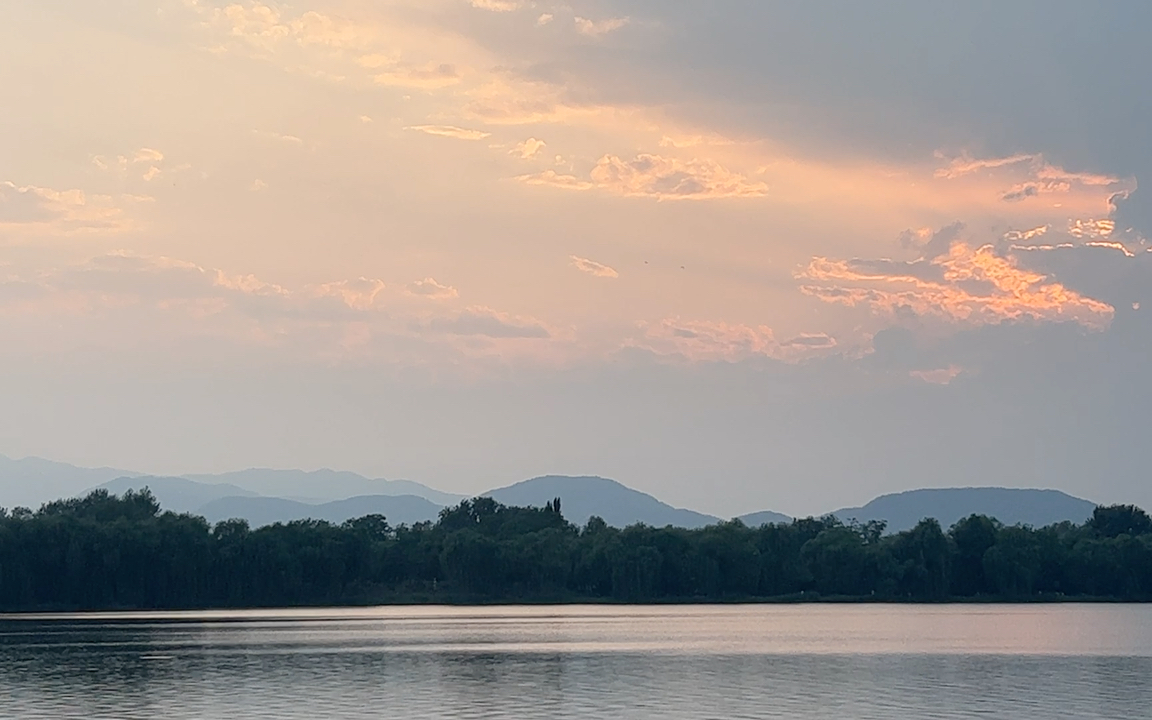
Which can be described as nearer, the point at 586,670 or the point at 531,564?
the point at 586,670

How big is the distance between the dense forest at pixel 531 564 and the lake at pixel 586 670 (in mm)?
21699

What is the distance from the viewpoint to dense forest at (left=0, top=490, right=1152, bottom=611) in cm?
12825

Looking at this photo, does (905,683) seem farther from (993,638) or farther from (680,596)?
(680,596)

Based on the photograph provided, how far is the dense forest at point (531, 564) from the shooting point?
421 ft

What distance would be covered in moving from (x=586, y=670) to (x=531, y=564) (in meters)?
95.0

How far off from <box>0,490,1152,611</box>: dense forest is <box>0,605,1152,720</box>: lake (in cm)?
2170

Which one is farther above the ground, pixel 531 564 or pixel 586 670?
pixel 531 564

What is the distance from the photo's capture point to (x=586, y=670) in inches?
2331

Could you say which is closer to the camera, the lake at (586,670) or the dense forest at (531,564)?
the lake at (586,670)

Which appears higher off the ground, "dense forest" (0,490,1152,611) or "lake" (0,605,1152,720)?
"dense forest" (0,490,1152,611)

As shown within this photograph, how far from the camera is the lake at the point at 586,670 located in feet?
146

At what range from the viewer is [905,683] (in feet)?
169

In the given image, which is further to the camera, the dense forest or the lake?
the dense forest

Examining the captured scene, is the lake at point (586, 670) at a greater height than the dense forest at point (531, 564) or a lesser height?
lesser
